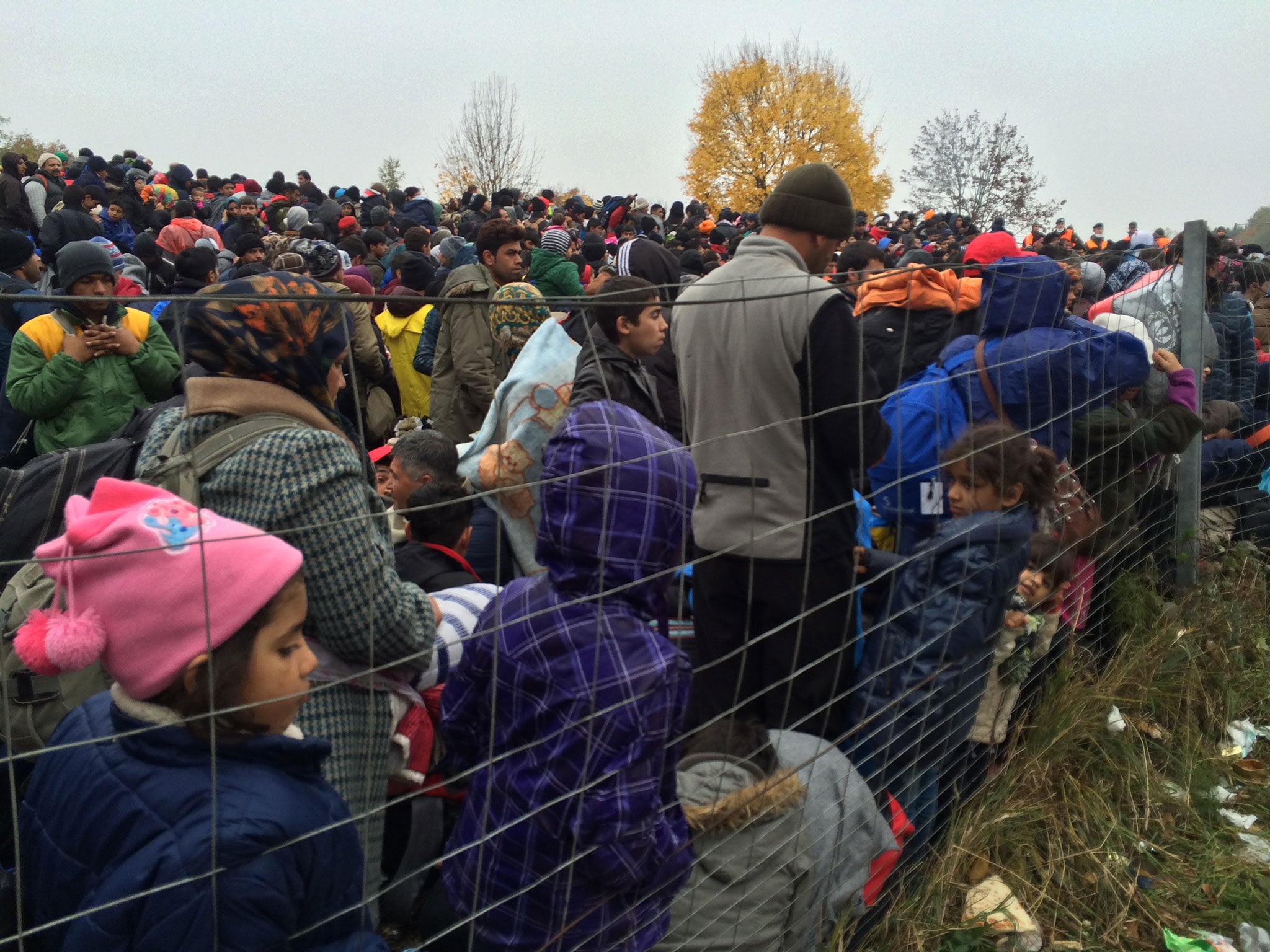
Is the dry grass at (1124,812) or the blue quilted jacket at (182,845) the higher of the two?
the blue quilted jacket at (182,845)

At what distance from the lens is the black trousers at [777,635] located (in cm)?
280

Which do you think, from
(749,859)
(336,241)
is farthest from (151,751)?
(336,241)

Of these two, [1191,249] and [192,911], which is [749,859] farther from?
[1191,249]

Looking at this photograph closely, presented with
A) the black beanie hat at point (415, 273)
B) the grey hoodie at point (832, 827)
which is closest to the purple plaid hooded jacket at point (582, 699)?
the grey hoodie at point (832, 827)

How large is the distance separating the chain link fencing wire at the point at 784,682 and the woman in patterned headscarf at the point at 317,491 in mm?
25

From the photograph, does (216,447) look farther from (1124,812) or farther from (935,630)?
(1124,812)

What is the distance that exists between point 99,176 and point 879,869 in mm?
17692

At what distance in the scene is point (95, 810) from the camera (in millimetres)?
1366

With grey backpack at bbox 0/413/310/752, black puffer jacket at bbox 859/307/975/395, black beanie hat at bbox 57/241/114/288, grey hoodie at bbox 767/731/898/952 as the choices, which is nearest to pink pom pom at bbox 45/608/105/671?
grey backpack at bbox 0/413/310/752

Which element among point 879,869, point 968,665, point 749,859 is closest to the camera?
point 749,859

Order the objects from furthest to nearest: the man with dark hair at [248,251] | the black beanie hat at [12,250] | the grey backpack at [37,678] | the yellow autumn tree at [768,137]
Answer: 1. the yellow autumn tree at [768,137]
2. the man with dark hair at [248,251]
3. the black beanie hat at [12,250]
4. the grey backpack at [37,678]

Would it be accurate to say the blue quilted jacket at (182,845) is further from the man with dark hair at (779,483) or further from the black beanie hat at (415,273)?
the black beanie hat at (415,273)

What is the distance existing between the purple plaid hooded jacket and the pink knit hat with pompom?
1.64ft

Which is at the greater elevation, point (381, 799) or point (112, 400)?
point (112, 400)
